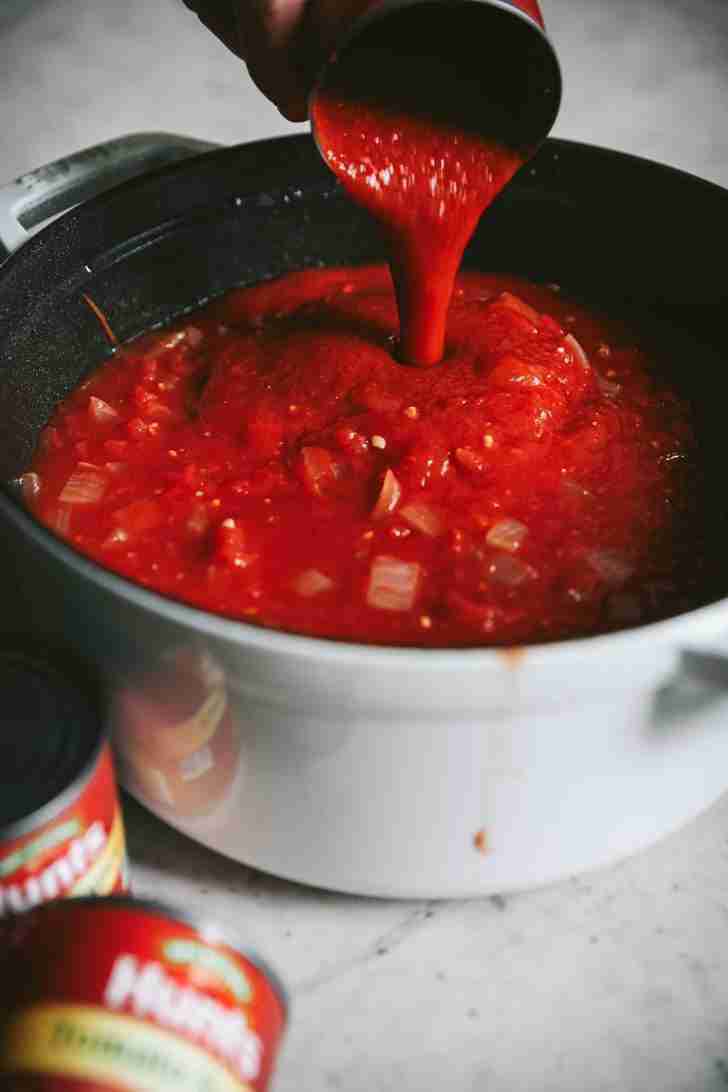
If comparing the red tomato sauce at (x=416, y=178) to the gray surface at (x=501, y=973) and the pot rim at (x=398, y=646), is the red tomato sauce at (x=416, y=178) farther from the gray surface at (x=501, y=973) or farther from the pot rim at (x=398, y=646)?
the gray surface at (x=501, y=973)

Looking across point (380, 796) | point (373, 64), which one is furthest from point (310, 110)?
point (380, 796)

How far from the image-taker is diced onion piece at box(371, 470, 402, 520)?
68.9 inches

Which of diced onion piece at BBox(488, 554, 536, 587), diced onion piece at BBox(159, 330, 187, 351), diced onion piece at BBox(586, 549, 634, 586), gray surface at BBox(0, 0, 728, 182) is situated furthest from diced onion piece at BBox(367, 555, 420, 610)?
gray surface at BBox(0, 0, 728, 182)

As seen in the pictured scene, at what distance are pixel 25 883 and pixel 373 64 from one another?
115cm

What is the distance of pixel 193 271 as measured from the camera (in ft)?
7.47

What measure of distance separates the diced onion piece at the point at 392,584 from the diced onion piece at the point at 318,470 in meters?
0.17

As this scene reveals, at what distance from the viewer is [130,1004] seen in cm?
119

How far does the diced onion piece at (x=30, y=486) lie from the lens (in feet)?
6.16

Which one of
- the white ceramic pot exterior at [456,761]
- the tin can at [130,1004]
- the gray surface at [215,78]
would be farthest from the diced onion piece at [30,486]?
the gray surface at [215,78]

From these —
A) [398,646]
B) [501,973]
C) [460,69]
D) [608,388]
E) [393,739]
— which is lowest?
[501,973]

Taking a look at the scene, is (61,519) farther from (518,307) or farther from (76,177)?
(518,307)

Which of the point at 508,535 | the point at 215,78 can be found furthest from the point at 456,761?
the point at 215,78

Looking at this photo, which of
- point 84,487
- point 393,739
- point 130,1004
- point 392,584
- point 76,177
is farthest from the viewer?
point 76,177

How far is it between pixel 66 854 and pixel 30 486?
0.71 meters
